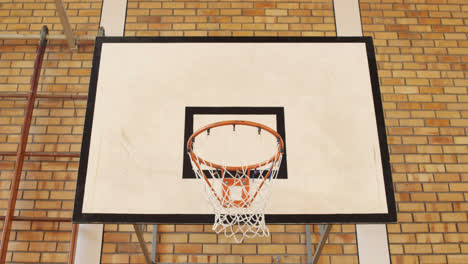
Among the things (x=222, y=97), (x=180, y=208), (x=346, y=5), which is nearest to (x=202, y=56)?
(x=222, y=97)

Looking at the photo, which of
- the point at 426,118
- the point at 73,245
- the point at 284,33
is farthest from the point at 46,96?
the point at 426,118

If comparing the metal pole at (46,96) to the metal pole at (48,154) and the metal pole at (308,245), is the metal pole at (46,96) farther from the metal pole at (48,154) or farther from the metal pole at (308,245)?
the metal pole at (308,245)

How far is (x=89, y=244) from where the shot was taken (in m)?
2.88

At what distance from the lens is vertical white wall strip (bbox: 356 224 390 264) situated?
2865mm

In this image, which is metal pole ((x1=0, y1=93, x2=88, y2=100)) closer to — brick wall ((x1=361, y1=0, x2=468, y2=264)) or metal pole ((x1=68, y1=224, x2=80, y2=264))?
metal pole ((x1=68, y1=224, x2=80, y2=264))

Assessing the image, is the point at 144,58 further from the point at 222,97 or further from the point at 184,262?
the point at 184,262

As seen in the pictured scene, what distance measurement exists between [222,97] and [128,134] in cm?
60

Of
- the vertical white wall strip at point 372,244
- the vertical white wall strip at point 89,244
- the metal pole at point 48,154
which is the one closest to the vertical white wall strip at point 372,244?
the vertical white wall strip at point 372,244

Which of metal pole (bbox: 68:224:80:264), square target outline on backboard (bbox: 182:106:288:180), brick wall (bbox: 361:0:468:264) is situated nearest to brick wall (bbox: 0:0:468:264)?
brick wall (bbox: 361:0:468:264)

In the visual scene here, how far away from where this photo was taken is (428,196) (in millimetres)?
3031

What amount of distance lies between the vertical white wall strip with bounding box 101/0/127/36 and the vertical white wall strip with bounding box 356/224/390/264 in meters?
2.55

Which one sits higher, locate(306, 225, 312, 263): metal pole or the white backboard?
the white backboard

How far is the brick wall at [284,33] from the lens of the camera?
2.91 meters

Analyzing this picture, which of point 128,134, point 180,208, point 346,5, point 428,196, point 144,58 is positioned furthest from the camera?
point 346,5
